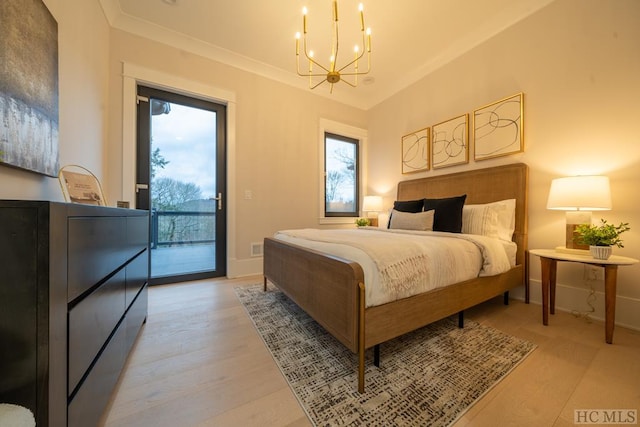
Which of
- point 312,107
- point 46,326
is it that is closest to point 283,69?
point 312,107

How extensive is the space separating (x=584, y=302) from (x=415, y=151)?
90.6 inches

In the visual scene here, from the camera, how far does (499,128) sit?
2.42 m

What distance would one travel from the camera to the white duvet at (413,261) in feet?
3.84

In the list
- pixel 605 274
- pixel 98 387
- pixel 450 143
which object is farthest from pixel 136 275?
pixel 450 143

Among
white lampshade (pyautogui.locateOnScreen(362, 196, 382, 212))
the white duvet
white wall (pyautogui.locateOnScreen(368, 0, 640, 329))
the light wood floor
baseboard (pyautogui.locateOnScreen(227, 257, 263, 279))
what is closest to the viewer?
the light wood floor

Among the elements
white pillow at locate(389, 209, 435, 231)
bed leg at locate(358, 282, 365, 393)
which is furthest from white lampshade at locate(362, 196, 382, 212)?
bed leg at locate(358, 282, 365, 393)

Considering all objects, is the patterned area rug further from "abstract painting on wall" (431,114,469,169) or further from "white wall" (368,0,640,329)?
"abstract painting on wall" (431,114,469,169)

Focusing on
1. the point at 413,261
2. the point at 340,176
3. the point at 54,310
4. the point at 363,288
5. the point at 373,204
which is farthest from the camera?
the point at 340,176

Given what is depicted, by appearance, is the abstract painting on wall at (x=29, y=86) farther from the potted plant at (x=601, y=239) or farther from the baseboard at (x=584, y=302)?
the baseboard at (x=584, y=302)

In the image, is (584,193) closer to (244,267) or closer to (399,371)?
(399,371)

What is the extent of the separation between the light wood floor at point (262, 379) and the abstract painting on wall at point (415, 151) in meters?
2.09

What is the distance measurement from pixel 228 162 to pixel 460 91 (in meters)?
3.00

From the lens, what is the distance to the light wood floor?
955 mm

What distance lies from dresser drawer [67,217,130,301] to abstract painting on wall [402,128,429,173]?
3276 millimetres
